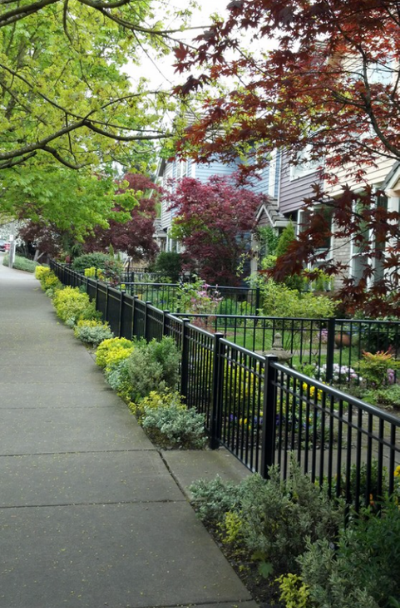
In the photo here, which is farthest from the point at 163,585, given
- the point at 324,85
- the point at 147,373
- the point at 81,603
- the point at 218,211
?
the point at 218,211

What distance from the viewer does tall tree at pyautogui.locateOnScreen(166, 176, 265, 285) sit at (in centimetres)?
2281

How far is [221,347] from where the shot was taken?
607cm

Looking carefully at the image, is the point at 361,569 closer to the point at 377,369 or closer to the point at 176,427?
the point at 176,427

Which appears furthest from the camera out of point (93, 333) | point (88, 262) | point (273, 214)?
point (88, 262)

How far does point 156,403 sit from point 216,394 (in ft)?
3.48

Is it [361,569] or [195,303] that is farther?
[195,303]

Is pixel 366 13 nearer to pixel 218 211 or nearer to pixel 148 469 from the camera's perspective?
pixel 148 469

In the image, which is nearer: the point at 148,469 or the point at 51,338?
the point at 148,469

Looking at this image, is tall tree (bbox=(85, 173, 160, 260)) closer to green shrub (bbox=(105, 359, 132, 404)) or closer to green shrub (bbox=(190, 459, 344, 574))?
green shrub (bbox=(105, 359, 132, 404))

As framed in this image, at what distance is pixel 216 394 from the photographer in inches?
243

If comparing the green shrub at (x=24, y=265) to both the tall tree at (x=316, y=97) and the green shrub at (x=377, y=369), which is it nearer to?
the green shrub at (x=377, y=369)

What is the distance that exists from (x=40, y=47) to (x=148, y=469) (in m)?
15.8

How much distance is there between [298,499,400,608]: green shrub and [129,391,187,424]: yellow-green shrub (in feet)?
12.4

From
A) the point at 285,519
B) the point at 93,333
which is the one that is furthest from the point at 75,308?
the point at 285,519
